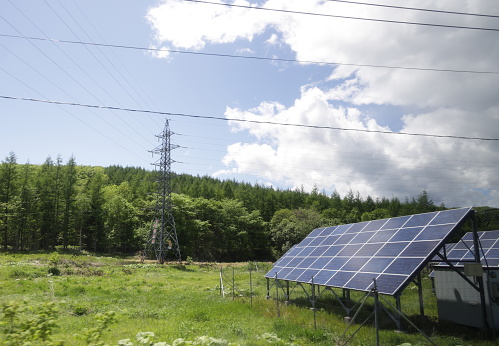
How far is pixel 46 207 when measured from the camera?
215ft

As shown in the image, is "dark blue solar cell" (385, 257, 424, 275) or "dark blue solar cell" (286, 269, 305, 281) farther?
"dark blue solar cell" (286, 269, 305, 281)

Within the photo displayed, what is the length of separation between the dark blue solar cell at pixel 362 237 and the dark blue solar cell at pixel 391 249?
6.77ft

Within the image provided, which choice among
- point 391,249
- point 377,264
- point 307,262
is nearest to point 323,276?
point 377,264

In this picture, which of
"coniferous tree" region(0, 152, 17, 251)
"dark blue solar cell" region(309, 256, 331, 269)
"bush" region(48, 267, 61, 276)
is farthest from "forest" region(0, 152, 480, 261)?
"dark blue solar cell" region(309, 256, 331, 269)

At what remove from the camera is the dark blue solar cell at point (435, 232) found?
12.7 meters

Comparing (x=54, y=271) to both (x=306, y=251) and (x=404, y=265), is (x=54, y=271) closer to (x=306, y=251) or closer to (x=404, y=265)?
(x=306, y=251)

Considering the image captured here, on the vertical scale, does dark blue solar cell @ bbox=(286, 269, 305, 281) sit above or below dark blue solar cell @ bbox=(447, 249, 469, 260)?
below

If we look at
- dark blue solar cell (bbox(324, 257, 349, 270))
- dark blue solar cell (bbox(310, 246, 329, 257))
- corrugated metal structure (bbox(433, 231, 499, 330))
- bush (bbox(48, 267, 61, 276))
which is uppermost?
dark blue solar cell (bbox(310, 246, 329, 257))

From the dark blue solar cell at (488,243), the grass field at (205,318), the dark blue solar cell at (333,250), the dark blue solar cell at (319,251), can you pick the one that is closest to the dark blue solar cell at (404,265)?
the grass field at (205,318)

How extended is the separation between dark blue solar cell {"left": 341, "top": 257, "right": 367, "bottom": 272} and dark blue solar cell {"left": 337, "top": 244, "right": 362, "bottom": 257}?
2.53 ft

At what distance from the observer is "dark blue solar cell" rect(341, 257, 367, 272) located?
14.6m

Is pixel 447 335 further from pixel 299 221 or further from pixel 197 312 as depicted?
pixel 299 221

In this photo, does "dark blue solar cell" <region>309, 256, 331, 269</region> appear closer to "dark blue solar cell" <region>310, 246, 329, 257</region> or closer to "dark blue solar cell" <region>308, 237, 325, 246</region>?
"dark blue solar cell" <region>310, 246, 329, 257</region>

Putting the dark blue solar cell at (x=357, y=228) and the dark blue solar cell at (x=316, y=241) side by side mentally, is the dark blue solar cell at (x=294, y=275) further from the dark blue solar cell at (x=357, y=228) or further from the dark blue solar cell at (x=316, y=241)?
the dark blue solar cell at (x=357, y=228)
